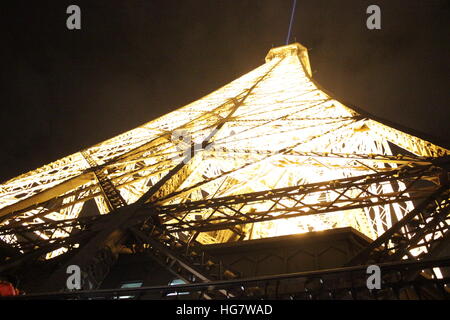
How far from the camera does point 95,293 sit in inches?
152

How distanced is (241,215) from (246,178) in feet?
16.3

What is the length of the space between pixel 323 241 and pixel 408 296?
1643mm

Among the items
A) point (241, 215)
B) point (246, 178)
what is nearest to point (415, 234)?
point (241, 215)

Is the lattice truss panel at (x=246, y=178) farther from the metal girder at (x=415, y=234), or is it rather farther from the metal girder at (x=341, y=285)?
the metal girder at (x=341, y=285)

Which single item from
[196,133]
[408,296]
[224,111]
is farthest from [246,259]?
[224,111]

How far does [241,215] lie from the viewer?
648 centimetres

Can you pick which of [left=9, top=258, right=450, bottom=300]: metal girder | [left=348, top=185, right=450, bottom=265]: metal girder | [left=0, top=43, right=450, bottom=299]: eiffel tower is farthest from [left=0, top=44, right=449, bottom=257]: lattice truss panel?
[left=9, top=258, right=450, bottom=300]: metal girder

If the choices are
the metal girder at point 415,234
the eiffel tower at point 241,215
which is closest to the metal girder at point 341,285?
the eiffel tower at point 241,215

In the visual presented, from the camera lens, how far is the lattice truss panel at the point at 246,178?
6.42m

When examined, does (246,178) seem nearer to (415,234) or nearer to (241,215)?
(241,215)

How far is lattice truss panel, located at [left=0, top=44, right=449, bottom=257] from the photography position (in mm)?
6422

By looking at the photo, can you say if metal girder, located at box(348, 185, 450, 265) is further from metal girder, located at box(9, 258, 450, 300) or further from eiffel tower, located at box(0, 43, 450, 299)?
metal girder, located at box(9, 258, 450, 300)

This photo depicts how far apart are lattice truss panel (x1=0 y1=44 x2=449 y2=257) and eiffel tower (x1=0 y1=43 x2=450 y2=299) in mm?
44
